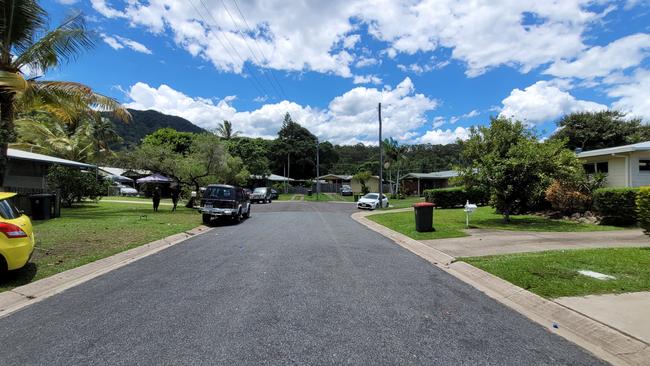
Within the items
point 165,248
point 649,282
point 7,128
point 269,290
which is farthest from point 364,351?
point 7,128

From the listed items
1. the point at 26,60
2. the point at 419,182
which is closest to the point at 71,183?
the point at 26,60

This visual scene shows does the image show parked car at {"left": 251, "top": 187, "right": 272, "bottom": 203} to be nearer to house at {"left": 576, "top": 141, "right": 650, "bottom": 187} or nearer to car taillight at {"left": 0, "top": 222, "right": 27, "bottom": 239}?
house at {"left": 576, "top": 141, "right": 650, "bottom": 187}

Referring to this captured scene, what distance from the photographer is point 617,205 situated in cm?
1548

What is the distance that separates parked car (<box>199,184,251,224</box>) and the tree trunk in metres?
7.58

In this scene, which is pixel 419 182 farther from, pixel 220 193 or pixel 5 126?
pixel 5 126

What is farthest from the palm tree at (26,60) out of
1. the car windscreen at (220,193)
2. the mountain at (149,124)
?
the mountain at (149,124)

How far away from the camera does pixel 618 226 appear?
1531 cm

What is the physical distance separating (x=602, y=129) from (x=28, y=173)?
4984 cm

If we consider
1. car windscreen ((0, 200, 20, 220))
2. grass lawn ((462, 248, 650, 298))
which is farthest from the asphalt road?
car windscreen ((0, 200, 20, 220))

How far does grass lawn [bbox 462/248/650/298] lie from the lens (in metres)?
6.61

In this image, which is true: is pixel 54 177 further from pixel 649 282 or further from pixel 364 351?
pixel 649 282

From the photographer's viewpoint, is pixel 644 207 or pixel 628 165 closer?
pixel 644 207

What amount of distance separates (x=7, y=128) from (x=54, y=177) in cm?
1029

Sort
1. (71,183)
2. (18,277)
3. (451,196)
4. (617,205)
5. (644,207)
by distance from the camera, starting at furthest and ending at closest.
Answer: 1. (451,196)
2. (71,183)
3. (617,205)
4. (644,207)
5. (18,277)
